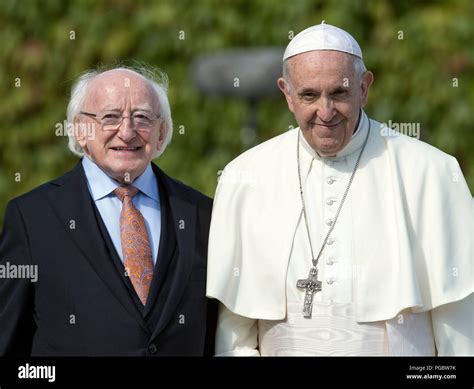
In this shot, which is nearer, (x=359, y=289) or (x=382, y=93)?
(x=359, y=289)

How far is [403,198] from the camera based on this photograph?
4.78m

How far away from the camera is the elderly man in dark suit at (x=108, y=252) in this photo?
15.2 feet

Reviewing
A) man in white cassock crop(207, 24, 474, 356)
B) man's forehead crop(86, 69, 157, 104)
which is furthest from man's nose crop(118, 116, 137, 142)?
man in white cassock crop(207, 24, 474, 356)

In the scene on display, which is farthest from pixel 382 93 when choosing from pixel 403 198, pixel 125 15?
pixel 403 198

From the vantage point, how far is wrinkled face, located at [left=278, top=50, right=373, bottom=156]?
456cm

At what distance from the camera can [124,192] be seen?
4.83 meters

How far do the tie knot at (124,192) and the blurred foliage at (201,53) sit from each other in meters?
5.14

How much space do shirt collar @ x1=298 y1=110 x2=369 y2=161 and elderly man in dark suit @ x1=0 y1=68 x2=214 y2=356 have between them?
0.54 metres

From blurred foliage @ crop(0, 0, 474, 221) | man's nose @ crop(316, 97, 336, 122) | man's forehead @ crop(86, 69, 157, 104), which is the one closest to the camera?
man's nose @ crop(316, 97, 336, 122)

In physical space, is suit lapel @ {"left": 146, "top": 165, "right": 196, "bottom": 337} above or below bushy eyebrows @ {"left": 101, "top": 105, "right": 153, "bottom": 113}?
below

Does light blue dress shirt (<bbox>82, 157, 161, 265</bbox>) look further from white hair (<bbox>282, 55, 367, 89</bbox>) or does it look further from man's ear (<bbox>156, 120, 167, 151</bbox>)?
white hair (<bbox>282, 55, 367, 89</bbox>)

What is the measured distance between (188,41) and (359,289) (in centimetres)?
611

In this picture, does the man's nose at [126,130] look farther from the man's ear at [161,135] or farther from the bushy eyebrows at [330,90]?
the bushy eyebrows at [330,90]

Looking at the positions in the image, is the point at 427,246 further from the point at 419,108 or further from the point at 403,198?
the point at 419,108
